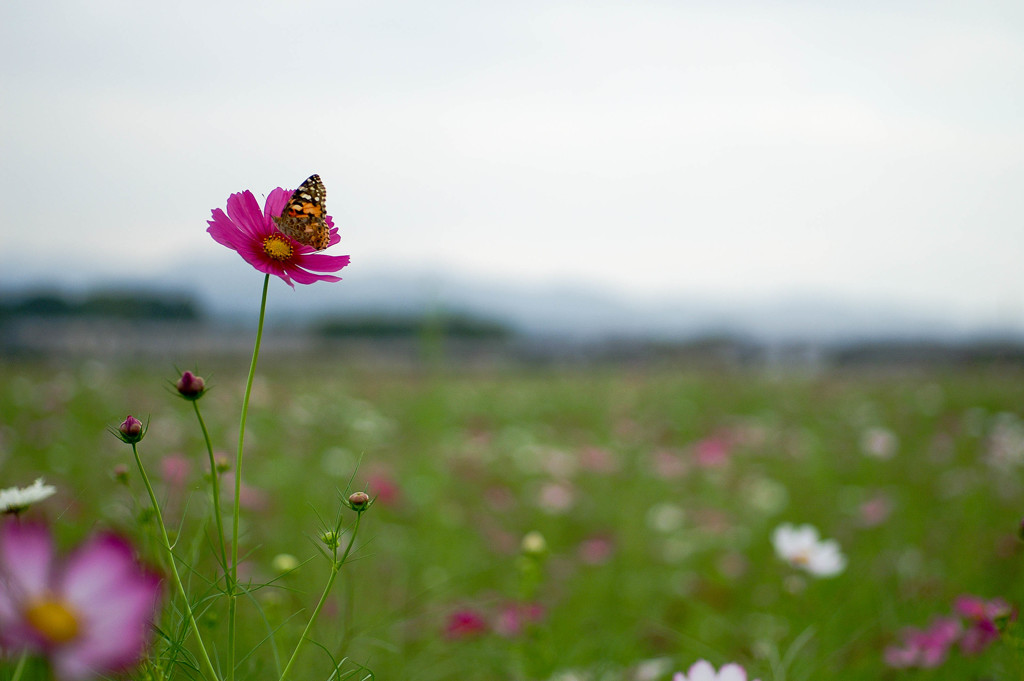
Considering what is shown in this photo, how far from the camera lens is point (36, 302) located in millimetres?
3848

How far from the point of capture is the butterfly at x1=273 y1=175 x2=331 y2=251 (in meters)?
0.48

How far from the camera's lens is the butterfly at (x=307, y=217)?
0.48 metres

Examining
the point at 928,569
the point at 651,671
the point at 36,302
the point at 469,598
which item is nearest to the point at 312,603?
the point at 469,598

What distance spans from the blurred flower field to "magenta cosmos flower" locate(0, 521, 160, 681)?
106 millimetres

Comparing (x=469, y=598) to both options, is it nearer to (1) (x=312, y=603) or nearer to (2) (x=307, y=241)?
(1) (x=312, y=603)

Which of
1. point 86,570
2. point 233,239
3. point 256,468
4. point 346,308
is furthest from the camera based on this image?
point 346,308

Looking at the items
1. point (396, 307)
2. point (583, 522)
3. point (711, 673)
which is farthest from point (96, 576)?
point (396, 307)

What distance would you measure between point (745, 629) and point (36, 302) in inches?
164

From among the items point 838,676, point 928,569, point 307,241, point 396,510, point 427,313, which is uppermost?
point 307,241

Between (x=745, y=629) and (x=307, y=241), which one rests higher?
(x=307, y=241)

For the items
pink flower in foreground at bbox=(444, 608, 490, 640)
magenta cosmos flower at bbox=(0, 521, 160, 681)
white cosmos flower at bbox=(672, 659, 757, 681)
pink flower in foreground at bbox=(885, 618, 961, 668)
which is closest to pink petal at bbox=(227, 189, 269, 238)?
magenta cosmos flower at bbox=(0, 521, 160, 681)

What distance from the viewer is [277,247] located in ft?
1.58

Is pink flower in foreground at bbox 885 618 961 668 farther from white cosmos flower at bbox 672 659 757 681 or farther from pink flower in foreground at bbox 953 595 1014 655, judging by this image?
white cosmos flower at bbox 672 659 757 681

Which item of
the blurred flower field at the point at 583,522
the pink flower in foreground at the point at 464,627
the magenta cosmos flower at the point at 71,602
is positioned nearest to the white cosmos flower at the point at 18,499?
the blurred flower field at the point at 583,522
